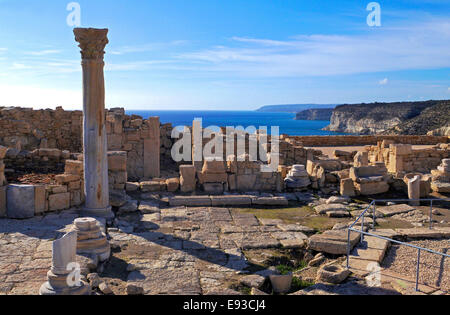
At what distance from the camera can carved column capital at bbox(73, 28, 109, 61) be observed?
8141 mm

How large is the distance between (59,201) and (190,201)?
10.0ft

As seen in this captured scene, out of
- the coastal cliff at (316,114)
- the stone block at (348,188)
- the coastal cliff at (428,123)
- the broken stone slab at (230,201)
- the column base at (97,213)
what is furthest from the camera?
the coastal cliff at (316,114)

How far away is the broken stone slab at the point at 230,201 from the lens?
1066cm

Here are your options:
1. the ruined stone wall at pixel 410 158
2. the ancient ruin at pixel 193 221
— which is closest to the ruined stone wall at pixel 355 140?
the ruined stone wall at pixel 410 158

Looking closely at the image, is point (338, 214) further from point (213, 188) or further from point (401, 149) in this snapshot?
point (401, 149)

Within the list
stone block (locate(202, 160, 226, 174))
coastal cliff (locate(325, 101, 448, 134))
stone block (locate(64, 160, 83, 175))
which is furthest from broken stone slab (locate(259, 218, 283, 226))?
coastal cliff (locate(325, 101, 448, 134))

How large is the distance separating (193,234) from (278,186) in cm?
426

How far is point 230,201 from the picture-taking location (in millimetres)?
10727

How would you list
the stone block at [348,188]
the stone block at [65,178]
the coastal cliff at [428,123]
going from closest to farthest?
the stone block at [65,178], the stone block at [348,188], the coastal cliff at [428,123]

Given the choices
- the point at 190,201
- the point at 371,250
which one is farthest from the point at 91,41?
the point at 371,250

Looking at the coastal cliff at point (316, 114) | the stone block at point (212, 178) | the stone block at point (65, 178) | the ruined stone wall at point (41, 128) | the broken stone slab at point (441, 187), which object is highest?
the coastal cliff at point (316, 114)

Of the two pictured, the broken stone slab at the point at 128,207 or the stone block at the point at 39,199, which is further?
the broken stone slab at the point at 128,207

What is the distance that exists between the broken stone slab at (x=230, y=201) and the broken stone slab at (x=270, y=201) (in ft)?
0.53

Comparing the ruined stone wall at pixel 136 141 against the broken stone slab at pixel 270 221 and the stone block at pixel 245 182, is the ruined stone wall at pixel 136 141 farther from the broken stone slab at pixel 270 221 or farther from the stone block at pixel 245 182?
the broken stone slab at pixel 270 221
